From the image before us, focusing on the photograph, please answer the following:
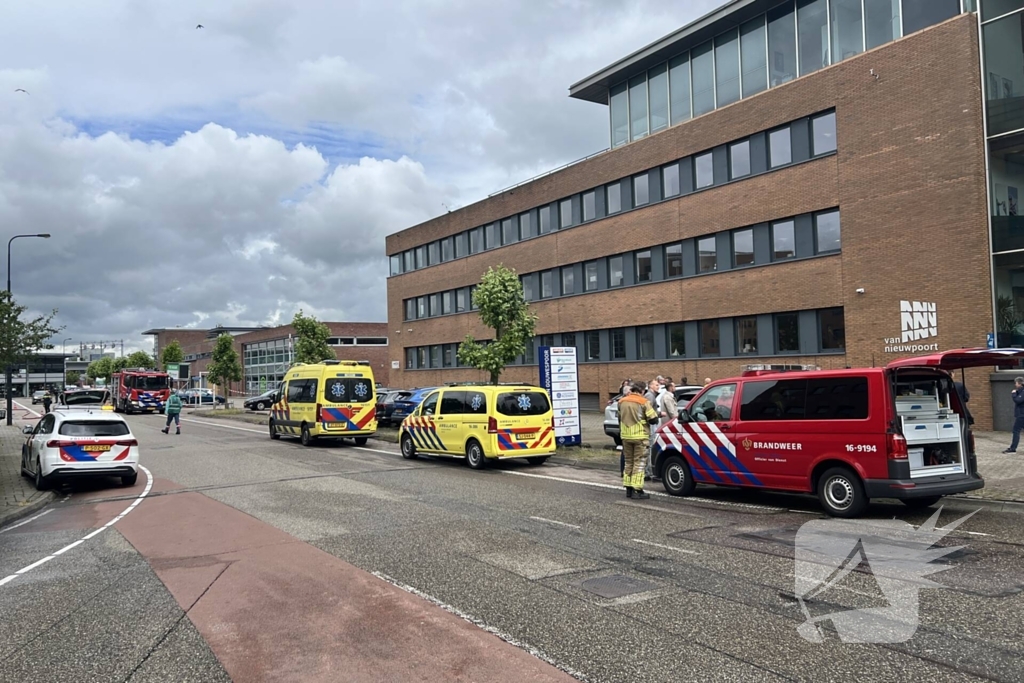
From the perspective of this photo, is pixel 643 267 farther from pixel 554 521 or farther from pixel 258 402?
pixel 258 402

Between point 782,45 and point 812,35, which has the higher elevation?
point 782,45

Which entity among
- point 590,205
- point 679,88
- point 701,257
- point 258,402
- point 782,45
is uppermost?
point 679,88

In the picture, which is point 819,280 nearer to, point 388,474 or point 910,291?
point 910,291

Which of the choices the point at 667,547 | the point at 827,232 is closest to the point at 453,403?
the point at 667,547

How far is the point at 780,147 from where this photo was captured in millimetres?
27078

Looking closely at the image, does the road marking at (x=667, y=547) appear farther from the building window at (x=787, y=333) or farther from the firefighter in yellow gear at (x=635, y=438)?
the building window at (x=787, y=333)

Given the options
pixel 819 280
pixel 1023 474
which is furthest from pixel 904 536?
pixel 819 280

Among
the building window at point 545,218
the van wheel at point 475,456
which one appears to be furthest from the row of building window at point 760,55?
the van wheel at point 475,456

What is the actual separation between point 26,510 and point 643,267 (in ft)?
81.3

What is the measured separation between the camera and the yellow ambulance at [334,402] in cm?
2305

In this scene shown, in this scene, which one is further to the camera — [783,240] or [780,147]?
[780,147]

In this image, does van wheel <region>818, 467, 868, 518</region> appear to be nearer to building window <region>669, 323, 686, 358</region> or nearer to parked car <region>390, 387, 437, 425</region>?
parked car <region>390, 387, 437, 425</region>

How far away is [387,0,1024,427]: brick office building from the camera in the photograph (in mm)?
21797

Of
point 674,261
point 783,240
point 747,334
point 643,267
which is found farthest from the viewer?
point 643,267
